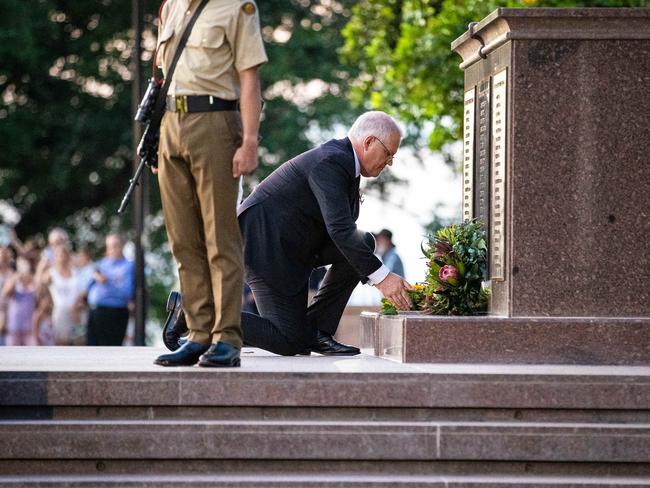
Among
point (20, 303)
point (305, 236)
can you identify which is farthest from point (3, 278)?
point (305, 236)

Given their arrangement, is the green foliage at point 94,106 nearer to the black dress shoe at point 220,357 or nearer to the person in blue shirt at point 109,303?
the person in blue shirt at point 109,303

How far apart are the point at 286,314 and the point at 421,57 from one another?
13879 mm

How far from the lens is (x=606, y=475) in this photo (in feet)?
26.9

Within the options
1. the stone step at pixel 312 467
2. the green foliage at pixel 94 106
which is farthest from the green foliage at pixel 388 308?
the green foliage at pixel 94 106

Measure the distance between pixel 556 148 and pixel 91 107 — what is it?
2343 cm

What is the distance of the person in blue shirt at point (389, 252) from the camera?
740 inches

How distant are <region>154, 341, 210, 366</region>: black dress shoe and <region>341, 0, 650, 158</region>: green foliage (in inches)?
537

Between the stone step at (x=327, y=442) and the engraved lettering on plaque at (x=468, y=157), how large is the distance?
3.08 m

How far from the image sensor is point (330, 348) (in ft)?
35.1

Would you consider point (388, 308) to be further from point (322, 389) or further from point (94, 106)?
point (94, 106)

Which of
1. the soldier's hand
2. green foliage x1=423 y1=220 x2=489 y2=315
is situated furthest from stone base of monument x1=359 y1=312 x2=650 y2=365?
the soldier's hand

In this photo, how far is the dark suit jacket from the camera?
10.3 meters

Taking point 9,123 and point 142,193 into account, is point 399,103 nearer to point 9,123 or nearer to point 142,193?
point 142,193

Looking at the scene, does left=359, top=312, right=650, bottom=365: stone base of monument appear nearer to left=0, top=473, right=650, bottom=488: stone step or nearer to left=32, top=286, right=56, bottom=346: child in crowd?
left=0, top=473, right=650, bottom=488: stone step
